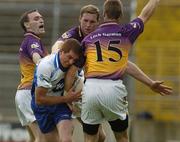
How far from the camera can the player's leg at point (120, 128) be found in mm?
8148

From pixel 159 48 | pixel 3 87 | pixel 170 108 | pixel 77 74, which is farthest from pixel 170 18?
pixel 77 74

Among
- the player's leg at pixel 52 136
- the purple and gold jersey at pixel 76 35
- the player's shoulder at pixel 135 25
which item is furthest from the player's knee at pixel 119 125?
the purple and gold jersey at pixel 76 35

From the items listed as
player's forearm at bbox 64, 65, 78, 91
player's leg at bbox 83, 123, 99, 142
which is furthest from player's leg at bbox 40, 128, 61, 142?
player's forearm at bbox 64, 65, 78, 91

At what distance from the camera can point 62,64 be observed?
796 cm

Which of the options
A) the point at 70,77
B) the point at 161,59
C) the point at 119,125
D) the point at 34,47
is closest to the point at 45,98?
the point at 70,77

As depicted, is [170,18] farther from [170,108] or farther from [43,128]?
[43,128]

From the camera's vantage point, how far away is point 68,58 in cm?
787

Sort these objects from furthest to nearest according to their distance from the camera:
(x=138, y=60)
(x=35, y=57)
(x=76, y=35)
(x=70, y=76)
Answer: (x=138, y=60) → (x=35, y=57) → (x=76, y=35) → (x=70, y=76)

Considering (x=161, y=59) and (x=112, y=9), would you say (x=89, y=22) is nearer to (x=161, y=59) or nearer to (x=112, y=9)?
(x=112, y=9)

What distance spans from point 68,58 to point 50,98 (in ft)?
1.68

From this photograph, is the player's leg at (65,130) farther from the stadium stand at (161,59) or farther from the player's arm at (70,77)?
the stadium stand at (161,59)

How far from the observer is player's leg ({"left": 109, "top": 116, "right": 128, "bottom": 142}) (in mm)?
8148

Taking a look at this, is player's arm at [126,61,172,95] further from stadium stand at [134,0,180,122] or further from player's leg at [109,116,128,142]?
stadium stand at [134,0,180,122]

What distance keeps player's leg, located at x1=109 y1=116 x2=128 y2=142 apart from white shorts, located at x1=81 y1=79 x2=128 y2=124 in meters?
0.14
